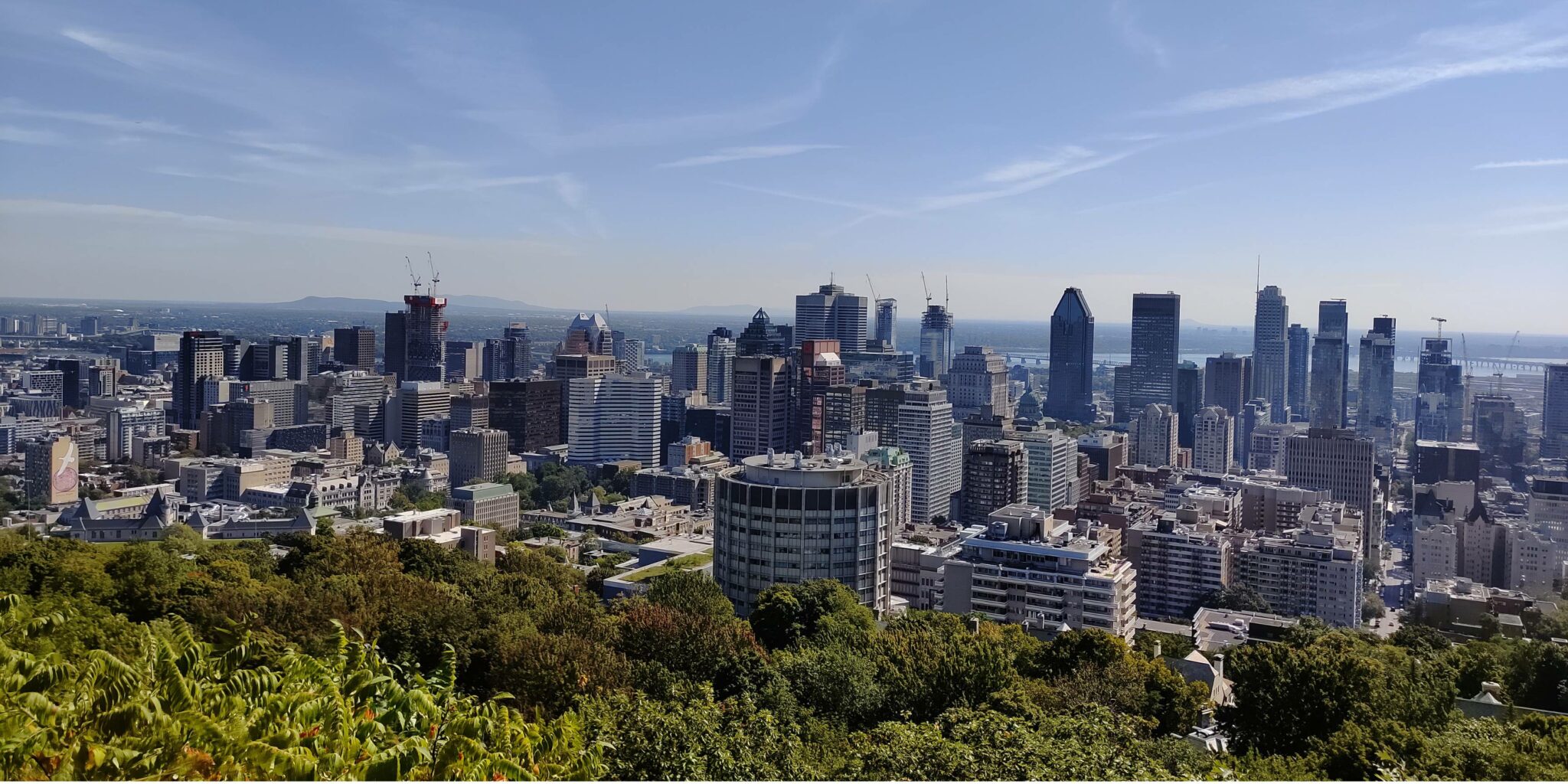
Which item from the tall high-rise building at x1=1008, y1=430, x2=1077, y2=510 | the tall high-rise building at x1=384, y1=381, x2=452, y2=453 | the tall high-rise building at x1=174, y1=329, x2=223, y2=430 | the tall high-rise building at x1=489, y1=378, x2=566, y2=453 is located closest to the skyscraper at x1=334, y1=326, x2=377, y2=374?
the tall high-rise building at x1=174, y1=329, x2=223, y2=430

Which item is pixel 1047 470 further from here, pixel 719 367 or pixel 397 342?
pixel 397 342

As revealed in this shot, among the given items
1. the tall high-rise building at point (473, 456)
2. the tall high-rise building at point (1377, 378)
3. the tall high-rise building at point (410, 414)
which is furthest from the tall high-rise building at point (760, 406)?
the tall high-rise building at point (1377, 378)

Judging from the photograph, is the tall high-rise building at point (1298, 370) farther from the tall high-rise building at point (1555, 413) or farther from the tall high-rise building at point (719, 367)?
the tall high-rise building at point (719, 367)

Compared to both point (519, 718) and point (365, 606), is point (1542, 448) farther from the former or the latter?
point (519, 718)

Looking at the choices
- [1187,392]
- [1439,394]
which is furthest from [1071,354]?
[1439,394]

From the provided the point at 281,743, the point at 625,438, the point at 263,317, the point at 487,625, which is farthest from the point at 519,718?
the point at 263,317

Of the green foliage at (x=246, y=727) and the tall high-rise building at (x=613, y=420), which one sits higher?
the green foliage at (x=246, y=727)
